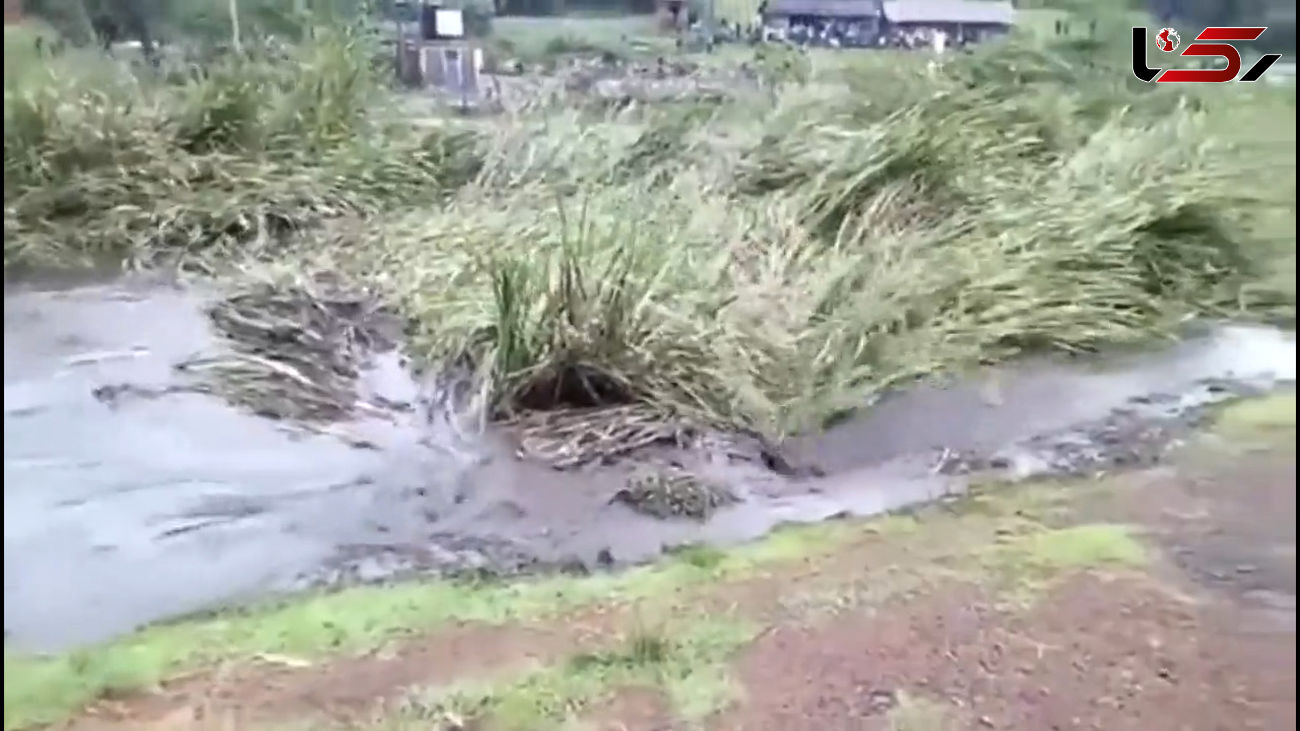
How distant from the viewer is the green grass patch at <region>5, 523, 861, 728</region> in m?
1.07

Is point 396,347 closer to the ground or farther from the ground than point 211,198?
closer to the ground

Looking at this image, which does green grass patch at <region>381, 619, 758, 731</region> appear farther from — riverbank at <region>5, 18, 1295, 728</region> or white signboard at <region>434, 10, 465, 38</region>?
white signboard at <region>434, 10, 465, 38</region>

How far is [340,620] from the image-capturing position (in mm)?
1160

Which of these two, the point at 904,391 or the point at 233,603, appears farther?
the point at 904,391

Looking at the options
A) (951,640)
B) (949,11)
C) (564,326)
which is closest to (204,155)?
(564,326)

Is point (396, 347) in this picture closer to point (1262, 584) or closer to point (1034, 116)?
point (1034, 116)

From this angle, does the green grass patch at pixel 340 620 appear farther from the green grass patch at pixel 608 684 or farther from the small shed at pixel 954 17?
the small shed at pixel 954 17

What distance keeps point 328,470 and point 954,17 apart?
69 cm

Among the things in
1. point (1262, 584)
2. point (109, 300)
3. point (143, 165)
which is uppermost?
point (143, 165)

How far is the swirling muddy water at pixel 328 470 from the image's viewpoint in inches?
43.0

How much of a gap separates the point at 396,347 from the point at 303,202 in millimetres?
147

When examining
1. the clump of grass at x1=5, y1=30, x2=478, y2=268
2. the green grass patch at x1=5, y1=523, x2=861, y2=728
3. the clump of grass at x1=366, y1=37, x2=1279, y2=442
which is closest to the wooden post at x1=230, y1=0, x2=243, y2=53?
the clump of grass at x1=5, y1=30, x2=478, y2=268

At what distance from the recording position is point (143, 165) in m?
1.12

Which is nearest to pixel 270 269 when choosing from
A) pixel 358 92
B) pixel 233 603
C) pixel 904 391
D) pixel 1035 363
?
pixel 358 92
